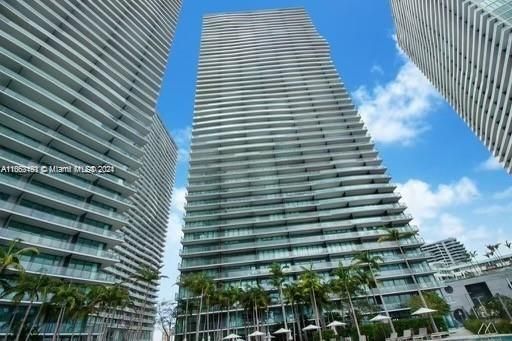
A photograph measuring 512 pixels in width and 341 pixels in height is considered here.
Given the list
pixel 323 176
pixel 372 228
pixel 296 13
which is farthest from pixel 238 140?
pixel 296 13

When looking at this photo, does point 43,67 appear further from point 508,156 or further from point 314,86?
point 508,156

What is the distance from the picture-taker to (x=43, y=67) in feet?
144

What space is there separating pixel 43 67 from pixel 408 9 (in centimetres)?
6888

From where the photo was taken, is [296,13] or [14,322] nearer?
[14,322]

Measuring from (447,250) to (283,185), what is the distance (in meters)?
152

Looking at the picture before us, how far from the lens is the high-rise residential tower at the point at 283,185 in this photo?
5781 centimetres

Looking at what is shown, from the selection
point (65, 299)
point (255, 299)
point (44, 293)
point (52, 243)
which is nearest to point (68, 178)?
point (52, 243)

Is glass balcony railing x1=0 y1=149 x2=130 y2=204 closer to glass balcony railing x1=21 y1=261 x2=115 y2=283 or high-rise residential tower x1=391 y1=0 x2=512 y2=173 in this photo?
glass balcony railing x1=21 y1=261 x2=115 y2=283

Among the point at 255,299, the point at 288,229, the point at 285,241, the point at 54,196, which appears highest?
the point at 288,229

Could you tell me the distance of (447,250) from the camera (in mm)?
165500

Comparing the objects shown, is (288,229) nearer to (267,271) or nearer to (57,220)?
(267,271)

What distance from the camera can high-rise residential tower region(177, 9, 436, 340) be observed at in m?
57.8

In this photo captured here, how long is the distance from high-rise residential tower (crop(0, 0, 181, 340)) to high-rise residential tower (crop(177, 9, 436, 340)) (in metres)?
18.5

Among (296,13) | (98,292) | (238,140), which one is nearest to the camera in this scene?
(98,292)
